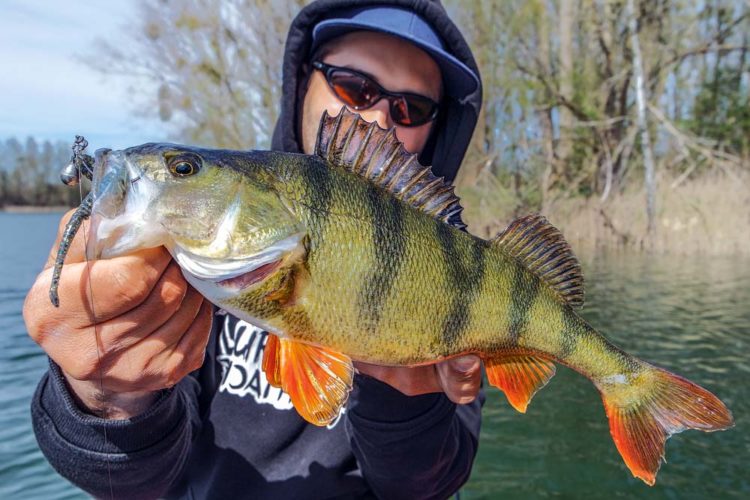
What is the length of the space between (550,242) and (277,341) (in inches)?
35.9

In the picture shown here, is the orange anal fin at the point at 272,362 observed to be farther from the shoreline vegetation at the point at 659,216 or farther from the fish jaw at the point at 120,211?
the shoreline vegetation at the point at 659,216

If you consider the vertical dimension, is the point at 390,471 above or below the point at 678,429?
below

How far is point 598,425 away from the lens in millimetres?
4988

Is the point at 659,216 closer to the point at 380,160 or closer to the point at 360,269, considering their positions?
the point at 380,160

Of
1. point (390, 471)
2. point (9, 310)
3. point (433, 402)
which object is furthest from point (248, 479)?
point (9, 310)

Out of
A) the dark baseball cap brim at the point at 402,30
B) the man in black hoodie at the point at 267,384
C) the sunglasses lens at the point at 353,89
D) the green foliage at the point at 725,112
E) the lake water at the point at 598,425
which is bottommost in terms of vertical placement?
the lake water at the point at 598,425

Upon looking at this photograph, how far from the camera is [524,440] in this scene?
193 inches

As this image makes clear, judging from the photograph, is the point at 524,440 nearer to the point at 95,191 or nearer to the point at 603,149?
the point at 95,191

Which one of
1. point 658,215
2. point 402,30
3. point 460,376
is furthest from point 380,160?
point 658,215

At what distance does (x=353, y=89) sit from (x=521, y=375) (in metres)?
1.48

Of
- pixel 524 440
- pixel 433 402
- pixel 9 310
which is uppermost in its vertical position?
pixel 433 402

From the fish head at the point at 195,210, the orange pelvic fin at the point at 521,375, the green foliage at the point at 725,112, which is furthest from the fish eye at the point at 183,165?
the green foliage at the point at 725,112

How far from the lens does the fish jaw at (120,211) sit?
50.4 inches

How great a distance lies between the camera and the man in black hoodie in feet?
4.65
